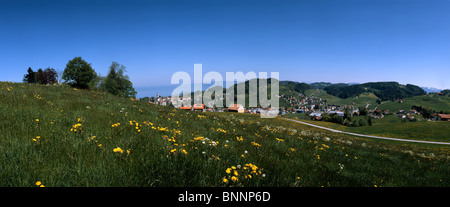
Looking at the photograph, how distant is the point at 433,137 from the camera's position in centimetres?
4684

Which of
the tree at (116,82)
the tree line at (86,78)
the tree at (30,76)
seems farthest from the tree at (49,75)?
the tree at (116,82)

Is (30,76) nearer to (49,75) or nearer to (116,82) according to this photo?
(49,75)

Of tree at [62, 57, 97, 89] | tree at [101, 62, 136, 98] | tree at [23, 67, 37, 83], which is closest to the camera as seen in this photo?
tree at [62, 57, 97, 89]

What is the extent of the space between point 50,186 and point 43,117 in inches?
195

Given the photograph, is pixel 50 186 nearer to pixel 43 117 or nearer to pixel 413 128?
pixel 43 117

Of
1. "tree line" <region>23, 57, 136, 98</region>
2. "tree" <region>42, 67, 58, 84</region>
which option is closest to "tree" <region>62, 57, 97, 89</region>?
"tree line" <region>23, 57, 136, 98</region>

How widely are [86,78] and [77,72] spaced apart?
7.47 feet

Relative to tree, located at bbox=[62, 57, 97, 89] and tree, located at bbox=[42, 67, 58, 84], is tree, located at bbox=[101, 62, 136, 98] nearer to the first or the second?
tree, located at bbox=[62, 57, 97, 89]

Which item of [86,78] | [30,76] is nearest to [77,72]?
[86,78]

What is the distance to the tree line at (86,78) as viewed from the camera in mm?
44594

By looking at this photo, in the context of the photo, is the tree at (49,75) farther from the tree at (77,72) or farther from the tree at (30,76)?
the tree at (77,72)

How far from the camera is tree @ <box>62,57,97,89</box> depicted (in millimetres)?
44125

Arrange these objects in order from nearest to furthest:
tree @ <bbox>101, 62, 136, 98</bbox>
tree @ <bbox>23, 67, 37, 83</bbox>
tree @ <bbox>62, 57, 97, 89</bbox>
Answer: tree @ <bbox>62, 57, 97, 89</bbox>
tree @ <bbox>101, 62, 136, 98</bbox>
tree @ <bbox>23, 67, 37, 83</bbox>

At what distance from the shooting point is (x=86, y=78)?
1802 inches
